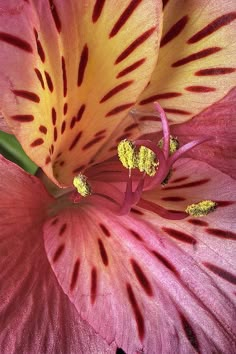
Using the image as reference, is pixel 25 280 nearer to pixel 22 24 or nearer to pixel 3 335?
pixel 3 335

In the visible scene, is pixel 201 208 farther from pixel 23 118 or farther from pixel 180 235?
pixel 23 118

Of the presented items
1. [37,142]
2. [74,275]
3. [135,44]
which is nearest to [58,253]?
[74,275]

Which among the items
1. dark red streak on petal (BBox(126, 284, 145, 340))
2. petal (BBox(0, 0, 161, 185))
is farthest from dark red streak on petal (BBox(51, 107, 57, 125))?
dark red streak on petal (BBox(126, 284, 145, 340))

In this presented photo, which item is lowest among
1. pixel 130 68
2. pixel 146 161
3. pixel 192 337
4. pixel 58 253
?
pixel 192 337

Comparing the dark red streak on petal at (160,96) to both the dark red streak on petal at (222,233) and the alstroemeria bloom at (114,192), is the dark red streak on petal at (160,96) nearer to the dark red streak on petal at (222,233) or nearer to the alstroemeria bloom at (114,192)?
the alstroemeria bloom at (114,192)

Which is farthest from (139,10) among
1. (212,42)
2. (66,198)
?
(66,198)

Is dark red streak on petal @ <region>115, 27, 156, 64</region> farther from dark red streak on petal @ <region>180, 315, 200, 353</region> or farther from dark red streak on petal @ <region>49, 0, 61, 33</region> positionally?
dark red streak on petal @ <region>180, 315, 200, 353</region>
